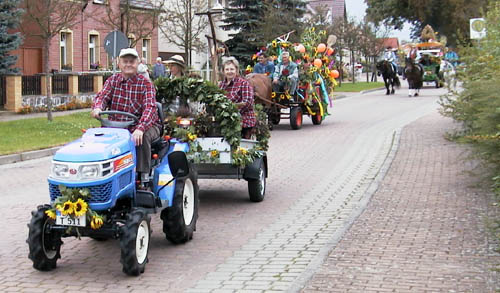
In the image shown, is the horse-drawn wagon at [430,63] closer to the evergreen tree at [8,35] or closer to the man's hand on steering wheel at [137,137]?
the evergreen tree at [8,35]

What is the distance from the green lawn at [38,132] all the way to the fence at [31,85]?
11.5 ft

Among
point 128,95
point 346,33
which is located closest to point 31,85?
point 128,95

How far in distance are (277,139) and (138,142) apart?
471 inches

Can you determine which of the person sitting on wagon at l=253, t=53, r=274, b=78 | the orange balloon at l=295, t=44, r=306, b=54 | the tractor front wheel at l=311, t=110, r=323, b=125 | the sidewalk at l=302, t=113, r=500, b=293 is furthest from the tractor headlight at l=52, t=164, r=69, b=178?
the tractor front wheel at l=311, t=110, r=323, b=125

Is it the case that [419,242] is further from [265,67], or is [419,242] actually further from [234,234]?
[265,67]

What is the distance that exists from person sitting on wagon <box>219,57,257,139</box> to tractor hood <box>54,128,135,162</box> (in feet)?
12.4

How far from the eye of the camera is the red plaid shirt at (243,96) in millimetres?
10891

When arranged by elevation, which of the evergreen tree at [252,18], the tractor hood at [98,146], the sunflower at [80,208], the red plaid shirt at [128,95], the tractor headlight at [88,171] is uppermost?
the evergreen tree at [252,18]

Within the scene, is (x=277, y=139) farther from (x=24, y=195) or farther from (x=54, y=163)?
(x=54, y=163)

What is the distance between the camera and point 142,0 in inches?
1560

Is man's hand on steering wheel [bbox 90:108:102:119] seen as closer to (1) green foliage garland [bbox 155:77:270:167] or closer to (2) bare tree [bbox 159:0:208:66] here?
(1) green foliage garland [bbox 155:77:270:167]

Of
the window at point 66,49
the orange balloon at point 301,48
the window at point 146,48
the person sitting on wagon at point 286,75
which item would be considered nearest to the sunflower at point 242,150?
the person sitting on wagon at point 286,75

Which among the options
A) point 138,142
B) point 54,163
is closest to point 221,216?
point 138,142

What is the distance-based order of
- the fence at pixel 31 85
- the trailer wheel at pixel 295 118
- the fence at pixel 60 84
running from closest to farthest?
the trailer wheel at pixel 295 118, the fence at pixel 31 85, the fence at pixel 60 84
